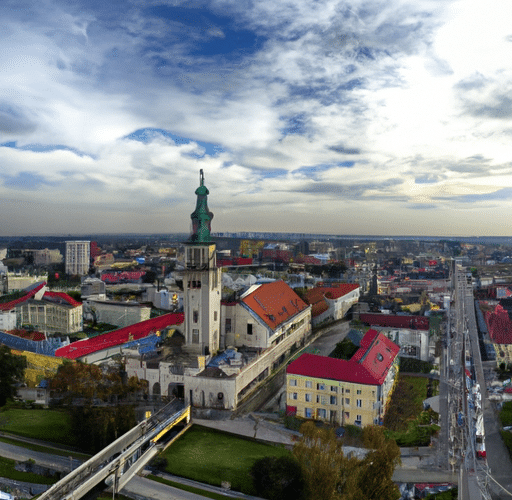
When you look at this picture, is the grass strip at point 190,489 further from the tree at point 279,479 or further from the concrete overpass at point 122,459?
the tree at point 279,479

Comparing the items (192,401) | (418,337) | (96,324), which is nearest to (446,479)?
(192,401)

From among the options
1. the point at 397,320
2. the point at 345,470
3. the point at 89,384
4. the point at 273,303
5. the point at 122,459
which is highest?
the point at 273,303

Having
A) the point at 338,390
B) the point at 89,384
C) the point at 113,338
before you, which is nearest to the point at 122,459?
the point at 89,384

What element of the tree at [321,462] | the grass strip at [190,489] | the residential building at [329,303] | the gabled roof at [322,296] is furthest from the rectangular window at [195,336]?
the gabled roof at [322,296]

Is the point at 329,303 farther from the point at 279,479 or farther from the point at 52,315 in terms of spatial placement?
the point at 279,479

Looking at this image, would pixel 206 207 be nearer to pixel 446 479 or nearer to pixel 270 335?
pixel 270 335

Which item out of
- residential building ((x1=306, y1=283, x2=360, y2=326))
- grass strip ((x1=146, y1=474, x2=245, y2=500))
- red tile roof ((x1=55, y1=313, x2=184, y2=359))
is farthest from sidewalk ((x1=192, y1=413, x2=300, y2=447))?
residential building ((x1=306, y1=283, x2=360, y2=326))
